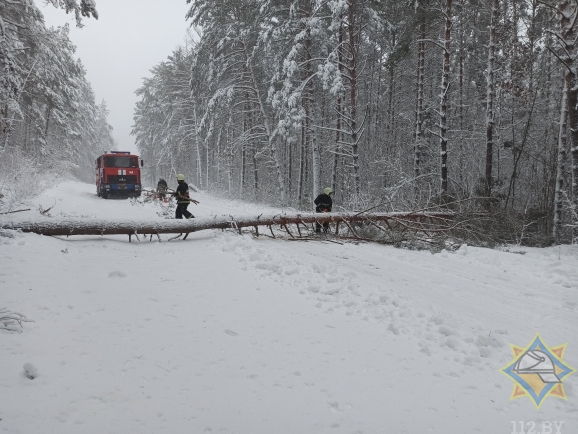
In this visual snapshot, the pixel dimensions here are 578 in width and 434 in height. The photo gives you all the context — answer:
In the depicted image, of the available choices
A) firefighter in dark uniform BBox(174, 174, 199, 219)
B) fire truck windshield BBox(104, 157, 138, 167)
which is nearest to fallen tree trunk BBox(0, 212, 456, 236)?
firefighter in dark uniform BBox(174, 174, 199, 219)

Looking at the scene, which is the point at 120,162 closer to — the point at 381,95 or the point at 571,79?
the point at 381,95

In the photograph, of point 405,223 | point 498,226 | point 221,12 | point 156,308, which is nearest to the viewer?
A: point 156,308

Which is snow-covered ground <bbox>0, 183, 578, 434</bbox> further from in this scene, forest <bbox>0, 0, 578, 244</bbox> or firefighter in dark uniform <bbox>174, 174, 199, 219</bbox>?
forest <bbox>0, 0, 578, 244</bbox>

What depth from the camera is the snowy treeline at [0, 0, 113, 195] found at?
33.6ft

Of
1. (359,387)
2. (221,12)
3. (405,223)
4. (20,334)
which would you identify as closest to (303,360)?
(359,387)

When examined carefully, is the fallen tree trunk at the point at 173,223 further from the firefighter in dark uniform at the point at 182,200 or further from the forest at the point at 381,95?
the firefighter in dark uniform at the point at 182,200

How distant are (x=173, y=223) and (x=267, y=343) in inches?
215

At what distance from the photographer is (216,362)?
3.00 meters

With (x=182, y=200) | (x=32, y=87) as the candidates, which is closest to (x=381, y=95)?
(x=182, y=200)

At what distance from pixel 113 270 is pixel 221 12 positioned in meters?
18.9

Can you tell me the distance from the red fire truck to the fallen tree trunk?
1342 centimetres

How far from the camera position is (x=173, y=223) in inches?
316

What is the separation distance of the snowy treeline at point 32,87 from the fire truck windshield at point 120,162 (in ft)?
11.4

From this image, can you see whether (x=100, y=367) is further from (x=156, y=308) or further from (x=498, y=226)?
(x=498, y=226)
